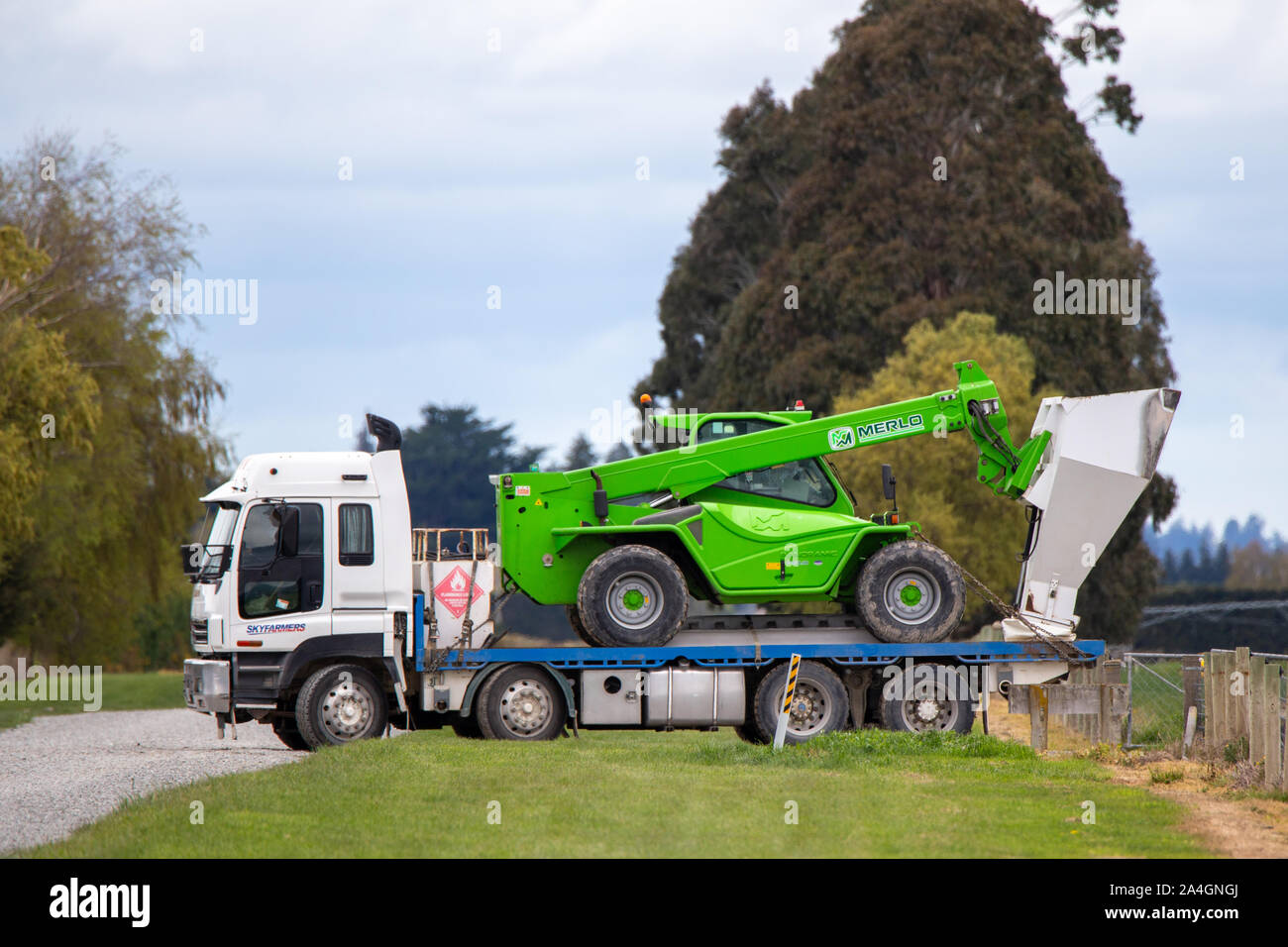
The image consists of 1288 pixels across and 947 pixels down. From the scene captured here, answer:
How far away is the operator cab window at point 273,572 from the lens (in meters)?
16.7

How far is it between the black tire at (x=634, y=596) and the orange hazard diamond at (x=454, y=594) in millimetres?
1226

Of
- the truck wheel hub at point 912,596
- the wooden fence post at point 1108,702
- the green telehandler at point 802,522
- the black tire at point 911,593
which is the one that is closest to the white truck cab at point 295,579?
the green telehandler at point 802,522

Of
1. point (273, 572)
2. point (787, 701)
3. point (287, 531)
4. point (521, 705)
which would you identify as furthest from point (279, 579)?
point (787, 701)

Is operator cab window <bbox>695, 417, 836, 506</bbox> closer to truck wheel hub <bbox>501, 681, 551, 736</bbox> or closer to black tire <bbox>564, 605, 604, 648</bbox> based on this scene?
black tire <bbox>564, 605, 604, 648</bbox>

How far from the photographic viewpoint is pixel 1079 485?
679 inches

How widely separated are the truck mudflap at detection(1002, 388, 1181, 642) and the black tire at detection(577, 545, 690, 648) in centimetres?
382

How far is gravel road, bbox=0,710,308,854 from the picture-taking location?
1277cm

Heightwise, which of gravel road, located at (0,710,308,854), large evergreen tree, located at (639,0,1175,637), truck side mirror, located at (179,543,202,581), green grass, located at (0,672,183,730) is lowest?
green grass, located at (0,672,183,730)

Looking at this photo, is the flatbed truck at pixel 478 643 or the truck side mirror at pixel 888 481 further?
the truck side mirror at pixel 888 481

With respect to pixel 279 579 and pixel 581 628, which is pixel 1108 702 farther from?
pixel 279 579

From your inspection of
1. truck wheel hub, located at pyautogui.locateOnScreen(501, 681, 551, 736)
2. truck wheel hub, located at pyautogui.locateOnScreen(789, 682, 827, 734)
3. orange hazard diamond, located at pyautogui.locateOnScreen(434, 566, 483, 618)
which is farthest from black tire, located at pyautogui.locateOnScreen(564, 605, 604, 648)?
truck wheel hub, located at pyautogui.locateOnScreen(789, 682, 827, 734)

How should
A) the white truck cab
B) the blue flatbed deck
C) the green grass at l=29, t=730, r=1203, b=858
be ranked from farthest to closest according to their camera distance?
1. the blue flatbed deck
2. the white truck cab
3. the green grass at l=29, t=730, r=1203, b=858

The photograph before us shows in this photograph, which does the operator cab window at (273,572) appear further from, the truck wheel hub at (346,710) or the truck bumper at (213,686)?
the truck wheel hub at (346,710)

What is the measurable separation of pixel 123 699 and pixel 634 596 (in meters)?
23.0
